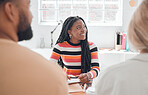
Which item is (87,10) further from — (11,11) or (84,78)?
(11,11)

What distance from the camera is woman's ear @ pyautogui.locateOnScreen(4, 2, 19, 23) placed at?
52cm

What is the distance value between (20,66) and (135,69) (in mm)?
521

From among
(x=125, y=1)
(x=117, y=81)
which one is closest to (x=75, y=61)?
(x=117, y=81)

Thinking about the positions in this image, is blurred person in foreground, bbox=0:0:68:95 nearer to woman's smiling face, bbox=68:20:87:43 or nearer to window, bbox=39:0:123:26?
woman's smiling face, bbox=68:20:87:43

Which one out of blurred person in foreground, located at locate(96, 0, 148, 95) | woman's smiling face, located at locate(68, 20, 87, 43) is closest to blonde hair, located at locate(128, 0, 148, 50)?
blurred person in foreground, located at locate(96, 0, 148, 95)

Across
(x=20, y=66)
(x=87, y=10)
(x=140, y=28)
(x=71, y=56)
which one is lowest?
(x=71, y=56)

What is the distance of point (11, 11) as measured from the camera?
0.52m

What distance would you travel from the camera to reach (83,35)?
6.44 ft

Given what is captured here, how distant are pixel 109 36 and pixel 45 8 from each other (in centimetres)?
151

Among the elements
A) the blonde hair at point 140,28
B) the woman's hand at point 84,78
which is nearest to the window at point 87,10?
the woman's hand at point 84,78

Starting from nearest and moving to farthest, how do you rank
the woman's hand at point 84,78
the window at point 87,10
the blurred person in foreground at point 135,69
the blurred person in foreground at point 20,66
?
the blurred person in foreground at point 20,66 → the blurred person in foreground at point 135,69 → the woman's hand at point 84,78 → the window at point 87,10

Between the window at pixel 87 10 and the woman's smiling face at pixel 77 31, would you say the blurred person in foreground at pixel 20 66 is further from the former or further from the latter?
the window at pixel 87 10

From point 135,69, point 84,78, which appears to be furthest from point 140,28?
point 84,78

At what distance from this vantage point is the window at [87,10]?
12.3 feet
